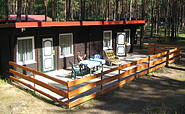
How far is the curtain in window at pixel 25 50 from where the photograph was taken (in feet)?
35.7

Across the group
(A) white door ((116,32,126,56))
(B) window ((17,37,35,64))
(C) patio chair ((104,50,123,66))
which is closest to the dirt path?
(B) window ((17,37,35,64))

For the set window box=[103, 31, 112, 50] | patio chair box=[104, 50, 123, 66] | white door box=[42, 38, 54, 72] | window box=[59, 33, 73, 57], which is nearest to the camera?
white door box=[42, 38, 54, 72]

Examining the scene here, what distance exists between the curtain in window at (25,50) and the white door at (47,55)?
821 millimetres

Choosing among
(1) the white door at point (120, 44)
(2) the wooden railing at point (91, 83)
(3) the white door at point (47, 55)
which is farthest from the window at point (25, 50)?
(1) the white door at point (120, 44)

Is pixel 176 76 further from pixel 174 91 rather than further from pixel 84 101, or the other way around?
pixel 84 101

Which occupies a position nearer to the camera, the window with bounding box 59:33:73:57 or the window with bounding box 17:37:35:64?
the window with bounding box 17:37:35:64

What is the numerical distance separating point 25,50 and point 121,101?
6092 mm

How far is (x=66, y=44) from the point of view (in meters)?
13.4

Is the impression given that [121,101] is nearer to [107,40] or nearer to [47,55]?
[47,55]

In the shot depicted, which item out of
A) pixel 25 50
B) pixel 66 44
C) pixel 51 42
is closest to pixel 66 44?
pixel 66 44

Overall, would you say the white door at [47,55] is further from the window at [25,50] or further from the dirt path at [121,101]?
the dirt path at [121,101]

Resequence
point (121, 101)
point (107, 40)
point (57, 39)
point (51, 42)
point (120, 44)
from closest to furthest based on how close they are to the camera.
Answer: point (121, 101) → point (51, 42) → point (57, 39) → point (107, 40) → point (120, 44)

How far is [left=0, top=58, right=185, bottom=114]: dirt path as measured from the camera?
7062 millimetres

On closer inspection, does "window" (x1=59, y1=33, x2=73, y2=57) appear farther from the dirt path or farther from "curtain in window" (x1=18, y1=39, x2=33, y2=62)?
the dirt path
